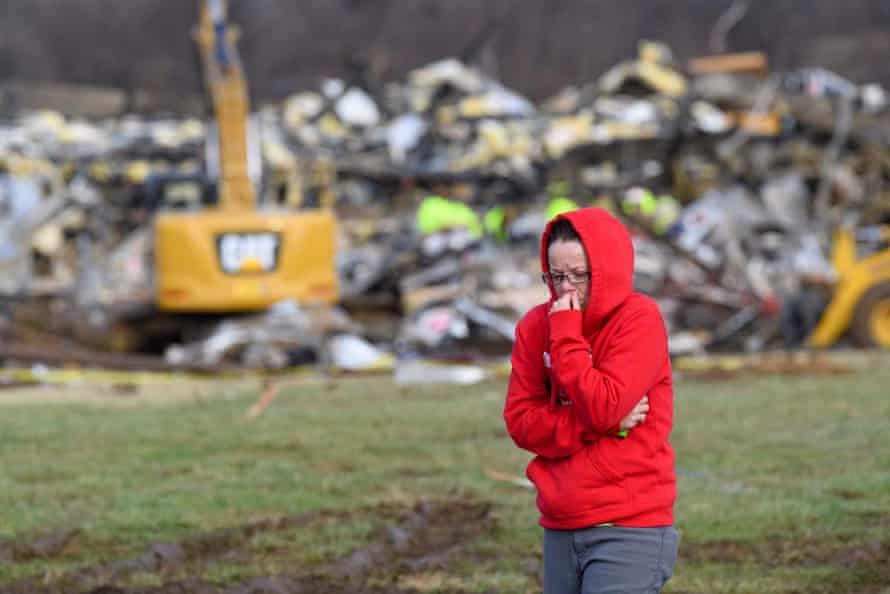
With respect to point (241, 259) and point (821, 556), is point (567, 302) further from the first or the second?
point (241, 259)

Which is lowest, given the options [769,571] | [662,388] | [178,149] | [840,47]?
[769,571]

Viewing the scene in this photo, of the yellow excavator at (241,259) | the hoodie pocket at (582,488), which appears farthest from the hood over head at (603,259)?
the yellow excavator at (241,259)

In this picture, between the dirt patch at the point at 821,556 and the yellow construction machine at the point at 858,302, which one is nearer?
the dirt patch at the point at 821,556

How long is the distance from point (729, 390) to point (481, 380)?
8.09ft

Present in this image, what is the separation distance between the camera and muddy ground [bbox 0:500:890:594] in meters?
6.26

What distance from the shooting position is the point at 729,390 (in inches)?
503

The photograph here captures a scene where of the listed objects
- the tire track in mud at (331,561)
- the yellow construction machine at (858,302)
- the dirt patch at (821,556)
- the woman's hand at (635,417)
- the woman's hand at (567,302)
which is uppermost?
the woman's hand at (567,302)

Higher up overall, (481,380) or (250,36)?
(250,36)

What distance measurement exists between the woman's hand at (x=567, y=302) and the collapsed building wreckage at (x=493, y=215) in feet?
39.6

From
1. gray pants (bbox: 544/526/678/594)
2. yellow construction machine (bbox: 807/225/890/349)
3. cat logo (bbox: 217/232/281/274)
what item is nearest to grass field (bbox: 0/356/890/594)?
gray pants (bbox: 544/526/678/594)

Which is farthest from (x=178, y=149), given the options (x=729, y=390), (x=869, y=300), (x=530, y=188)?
(x=729, y=390)

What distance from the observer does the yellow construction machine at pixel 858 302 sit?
16.5m

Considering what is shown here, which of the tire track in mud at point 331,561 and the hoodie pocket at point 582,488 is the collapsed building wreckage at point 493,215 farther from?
the hoodie pocket at point 582,488

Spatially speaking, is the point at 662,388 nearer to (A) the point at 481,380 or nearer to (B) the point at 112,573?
(B) the point at 112,573
